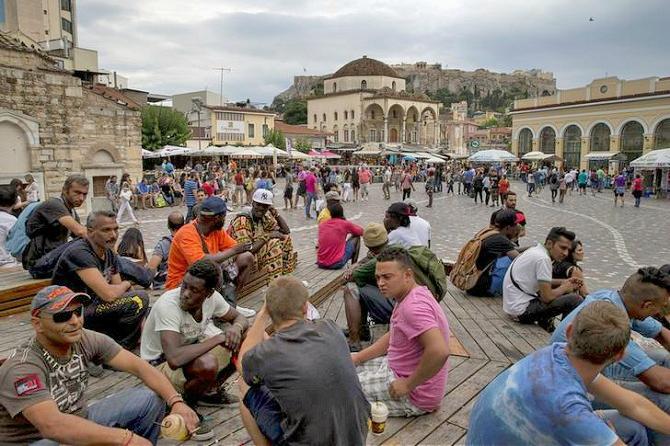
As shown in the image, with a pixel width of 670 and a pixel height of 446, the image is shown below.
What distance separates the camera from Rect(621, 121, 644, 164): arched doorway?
39.1 meters

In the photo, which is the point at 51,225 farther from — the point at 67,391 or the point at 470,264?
the point at 470,264

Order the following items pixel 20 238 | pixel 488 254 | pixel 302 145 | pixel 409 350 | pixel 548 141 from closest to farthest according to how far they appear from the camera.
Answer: pixel 409 350
pixel 20 238
pixel 488 254
pixel 548 141
pixel 302 145

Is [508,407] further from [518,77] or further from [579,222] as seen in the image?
[518,77]

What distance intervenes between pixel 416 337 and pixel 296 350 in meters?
1.03

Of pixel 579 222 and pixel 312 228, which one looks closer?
pixel 312 228

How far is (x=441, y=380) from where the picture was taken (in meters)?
3.23

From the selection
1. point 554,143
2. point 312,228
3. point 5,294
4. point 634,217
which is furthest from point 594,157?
point 5,294

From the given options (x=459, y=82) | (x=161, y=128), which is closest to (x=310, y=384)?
(x=161, y=128)

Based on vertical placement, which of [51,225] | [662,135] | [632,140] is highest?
[662,135]

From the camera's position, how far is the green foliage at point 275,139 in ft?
177

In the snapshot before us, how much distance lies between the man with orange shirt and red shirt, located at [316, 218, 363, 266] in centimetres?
167

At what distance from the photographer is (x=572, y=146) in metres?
44.2

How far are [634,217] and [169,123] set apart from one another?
3262cm

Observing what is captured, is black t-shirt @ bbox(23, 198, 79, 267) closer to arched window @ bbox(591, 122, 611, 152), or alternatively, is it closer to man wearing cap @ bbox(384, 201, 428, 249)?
man wearing cap @ bbox(384, 201, 428, 249)
